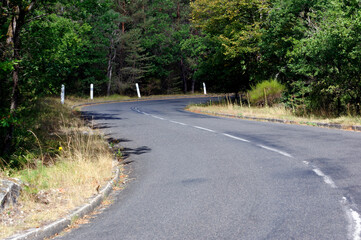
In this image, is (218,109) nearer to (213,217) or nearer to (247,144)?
(247,144)

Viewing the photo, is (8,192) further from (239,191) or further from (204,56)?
(204,56)

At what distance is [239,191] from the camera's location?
21.9ft

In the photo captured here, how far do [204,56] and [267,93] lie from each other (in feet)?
25.8

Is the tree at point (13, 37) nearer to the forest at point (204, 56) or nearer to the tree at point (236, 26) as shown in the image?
the forest at point (204, 56)

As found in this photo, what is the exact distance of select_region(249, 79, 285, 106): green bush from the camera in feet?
76.1

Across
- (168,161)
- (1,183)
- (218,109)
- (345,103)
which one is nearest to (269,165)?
(168,161)

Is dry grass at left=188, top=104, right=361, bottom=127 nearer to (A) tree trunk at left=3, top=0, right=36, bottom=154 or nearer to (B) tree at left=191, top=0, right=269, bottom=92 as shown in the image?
(B) tree at left=191, top=0, right=269, bottom=92

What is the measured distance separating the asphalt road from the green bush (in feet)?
34.8

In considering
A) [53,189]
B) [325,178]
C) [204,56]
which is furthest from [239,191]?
[204,56]

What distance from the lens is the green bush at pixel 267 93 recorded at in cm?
2319

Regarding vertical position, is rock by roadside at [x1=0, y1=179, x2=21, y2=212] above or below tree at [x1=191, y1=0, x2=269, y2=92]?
below

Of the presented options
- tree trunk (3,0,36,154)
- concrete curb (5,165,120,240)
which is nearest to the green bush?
tree trunk (3,0,36,154)

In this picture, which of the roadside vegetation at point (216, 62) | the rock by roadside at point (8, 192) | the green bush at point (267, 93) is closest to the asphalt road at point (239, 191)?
the rock by roadside at point (8, 192)

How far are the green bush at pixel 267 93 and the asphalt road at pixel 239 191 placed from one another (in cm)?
1061
